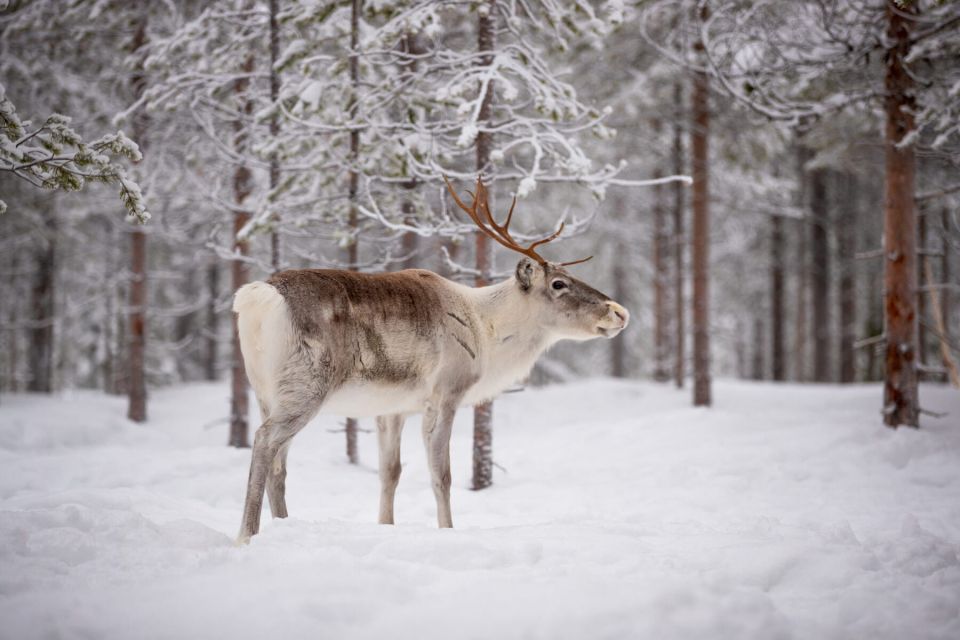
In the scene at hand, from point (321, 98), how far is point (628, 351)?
19938 mm

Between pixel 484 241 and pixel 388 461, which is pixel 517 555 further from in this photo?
pixel 484 241

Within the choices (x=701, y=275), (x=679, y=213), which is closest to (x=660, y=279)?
(x=679, y=213)

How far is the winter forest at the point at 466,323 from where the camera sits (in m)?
3.25

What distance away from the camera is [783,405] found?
38.0 ft

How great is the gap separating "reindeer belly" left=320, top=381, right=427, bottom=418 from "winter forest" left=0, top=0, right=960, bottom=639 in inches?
10.7

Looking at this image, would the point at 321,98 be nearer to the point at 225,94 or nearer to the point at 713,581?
the point at 225,94

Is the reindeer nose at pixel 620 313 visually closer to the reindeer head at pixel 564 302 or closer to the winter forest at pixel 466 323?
the reindeer head at pixel 564 302

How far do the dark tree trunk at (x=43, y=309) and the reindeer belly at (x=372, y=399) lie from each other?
1358cm

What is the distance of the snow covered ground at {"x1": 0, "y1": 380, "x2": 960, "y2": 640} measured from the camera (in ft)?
9.52

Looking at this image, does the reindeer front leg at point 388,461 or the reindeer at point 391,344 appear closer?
the reindeer at point 391,344

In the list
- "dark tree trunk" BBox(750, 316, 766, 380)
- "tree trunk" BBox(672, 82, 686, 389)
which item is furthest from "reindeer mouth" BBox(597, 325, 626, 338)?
"dark tree trunk" BBox(750, 316, 766, 380)

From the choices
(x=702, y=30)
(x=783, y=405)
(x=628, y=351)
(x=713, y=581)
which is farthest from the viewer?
(x=628, y=351)

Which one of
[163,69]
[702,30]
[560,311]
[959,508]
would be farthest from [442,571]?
[163,69]

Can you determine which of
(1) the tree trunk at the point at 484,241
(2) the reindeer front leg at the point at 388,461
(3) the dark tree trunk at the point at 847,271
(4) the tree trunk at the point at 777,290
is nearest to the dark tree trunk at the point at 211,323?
(1) the tree trunk at the point at 484,241
